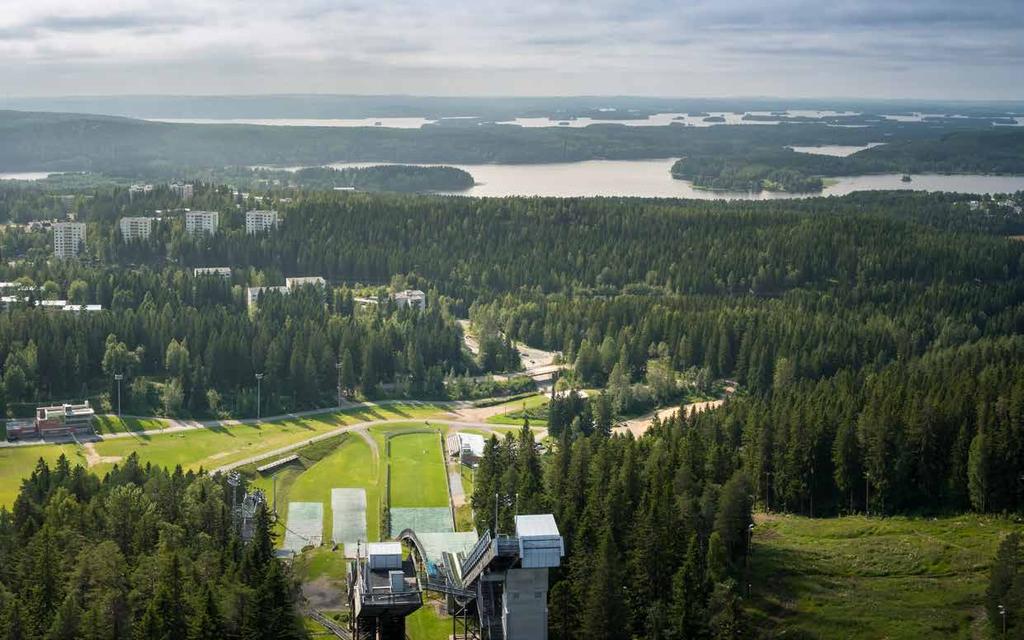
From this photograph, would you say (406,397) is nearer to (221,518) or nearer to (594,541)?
(221,518)

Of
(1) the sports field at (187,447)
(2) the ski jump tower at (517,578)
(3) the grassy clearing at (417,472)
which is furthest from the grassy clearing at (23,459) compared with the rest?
(2) the ski jump tower at (517,578)

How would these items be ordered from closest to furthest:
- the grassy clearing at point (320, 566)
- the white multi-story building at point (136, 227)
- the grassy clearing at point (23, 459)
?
the grassy clearing at point (320, 566)
the grassy clearing at point (23, 459)
the white multi-story building at point (136, 227)

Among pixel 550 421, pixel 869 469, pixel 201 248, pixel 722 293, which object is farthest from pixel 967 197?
pixel 869 469

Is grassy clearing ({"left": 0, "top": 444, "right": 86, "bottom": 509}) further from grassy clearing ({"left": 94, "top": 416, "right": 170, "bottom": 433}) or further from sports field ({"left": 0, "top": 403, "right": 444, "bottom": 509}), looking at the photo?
grassy clearing ({"left": 94, "top": 416, "right": 170, "bottom": 433})

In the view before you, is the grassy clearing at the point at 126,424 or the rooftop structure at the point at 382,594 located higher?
the rooftop structure at the point at 382,594

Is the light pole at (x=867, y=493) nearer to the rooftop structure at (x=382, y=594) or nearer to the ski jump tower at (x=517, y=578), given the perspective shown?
the ski jump tower at (x=517, y=578)

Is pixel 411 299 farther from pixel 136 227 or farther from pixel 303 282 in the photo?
pixel 136 227
